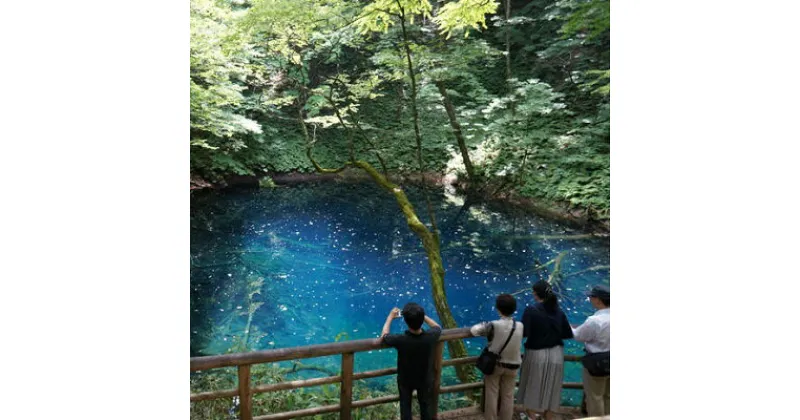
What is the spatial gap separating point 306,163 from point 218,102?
138 cm

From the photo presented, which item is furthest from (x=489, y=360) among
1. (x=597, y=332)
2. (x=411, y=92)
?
(x=411, y=92)

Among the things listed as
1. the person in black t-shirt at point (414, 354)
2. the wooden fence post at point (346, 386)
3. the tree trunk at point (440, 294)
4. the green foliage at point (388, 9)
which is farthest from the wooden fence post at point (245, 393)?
the green foliage at point (388, 9)

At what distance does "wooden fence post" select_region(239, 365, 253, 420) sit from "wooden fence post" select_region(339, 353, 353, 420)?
0.40 metres

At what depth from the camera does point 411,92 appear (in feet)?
16.4

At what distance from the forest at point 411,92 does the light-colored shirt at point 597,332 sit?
2382mm

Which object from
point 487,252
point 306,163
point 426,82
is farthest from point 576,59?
point 306,163

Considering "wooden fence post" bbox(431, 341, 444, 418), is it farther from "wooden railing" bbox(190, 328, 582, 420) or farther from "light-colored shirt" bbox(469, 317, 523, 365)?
"light-colored shirt" bbox(469, 317, 523, 365)

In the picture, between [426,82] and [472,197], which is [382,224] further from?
[426,82]

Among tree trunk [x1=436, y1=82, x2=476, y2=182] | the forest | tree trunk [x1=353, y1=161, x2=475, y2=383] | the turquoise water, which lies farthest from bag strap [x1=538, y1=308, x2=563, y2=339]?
tree trunk [x1=436, y1=82, x2=476, y2=182]

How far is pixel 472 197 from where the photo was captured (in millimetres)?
5836

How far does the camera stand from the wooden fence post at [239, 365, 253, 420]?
1.84 metres

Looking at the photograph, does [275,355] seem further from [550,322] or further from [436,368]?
[550,322]

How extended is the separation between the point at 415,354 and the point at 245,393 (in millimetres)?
767

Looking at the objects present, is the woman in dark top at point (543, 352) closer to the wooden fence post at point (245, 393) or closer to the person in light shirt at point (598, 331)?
the person in light shirt at point (598, 331)
